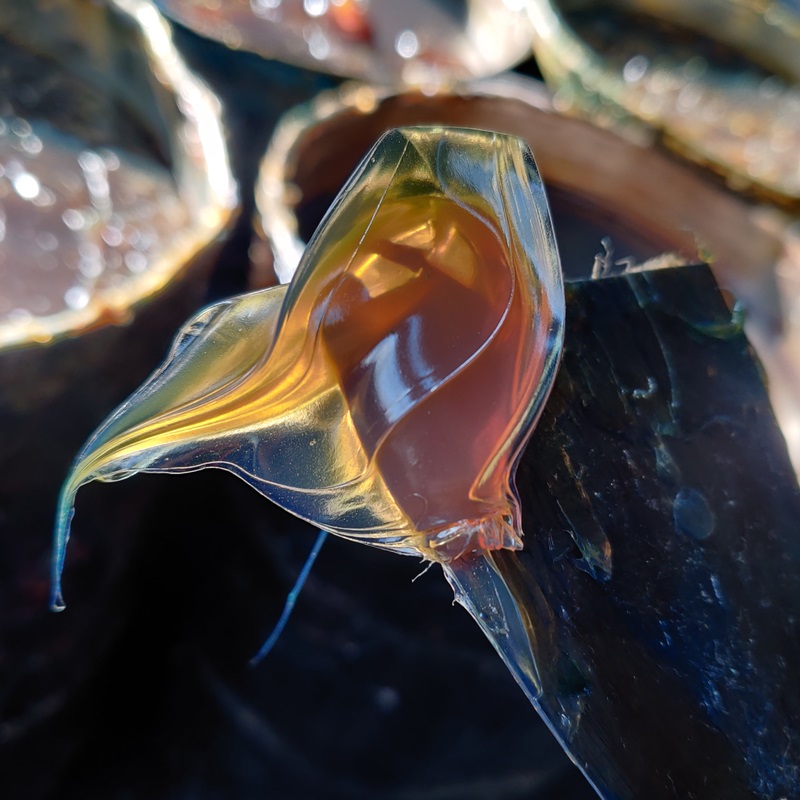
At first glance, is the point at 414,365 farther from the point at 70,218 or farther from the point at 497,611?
the point at 70,218

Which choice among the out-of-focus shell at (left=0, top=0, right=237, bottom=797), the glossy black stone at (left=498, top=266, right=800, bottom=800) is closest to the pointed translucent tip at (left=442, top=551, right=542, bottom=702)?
the glossy black stone at (left=498, top=266, right=800, bottom=800)

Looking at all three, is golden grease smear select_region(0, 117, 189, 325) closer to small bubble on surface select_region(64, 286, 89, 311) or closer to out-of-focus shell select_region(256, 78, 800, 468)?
small bubble on surface select_region(64, 286, 89, 311)

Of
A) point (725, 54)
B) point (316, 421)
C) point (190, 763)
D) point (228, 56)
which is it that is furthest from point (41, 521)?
point (725, 54)

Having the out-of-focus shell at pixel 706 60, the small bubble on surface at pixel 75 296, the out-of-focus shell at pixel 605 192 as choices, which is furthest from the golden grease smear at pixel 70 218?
the out-of-focus shell at pixel 706 60

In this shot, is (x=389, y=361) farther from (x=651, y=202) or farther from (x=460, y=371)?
(x=651, y=202)

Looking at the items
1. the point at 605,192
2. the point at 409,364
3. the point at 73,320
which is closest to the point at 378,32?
the point at 605,192

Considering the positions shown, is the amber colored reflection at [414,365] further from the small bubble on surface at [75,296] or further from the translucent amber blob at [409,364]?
the small bubble on surface at [75,296]
